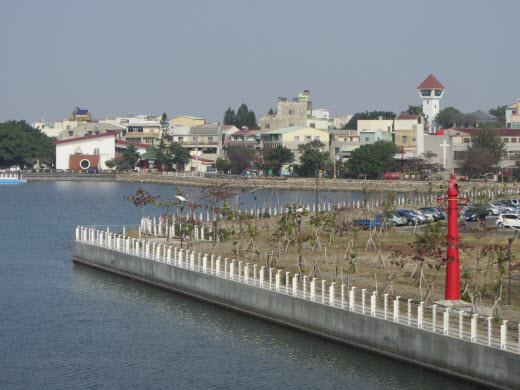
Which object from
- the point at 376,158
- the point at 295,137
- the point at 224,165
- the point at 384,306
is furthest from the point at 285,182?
the point at 384,306

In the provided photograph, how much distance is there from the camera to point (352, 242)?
161 feet

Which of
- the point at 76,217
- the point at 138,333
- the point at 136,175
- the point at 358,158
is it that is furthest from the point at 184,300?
the point at 136,175

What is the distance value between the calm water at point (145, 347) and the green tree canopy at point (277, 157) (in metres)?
95.3

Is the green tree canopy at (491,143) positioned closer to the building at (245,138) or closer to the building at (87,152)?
the building at (245,138)

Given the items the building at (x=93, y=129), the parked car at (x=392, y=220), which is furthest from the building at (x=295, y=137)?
the parked car at (x=392, y=220)

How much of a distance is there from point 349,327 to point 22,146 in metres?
148

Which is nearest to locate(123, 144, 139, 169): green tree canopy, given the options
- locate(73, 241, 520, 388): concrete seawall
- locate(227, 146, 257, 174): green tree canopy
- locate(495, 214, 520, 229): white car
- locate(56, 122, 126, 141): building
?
locate(56, 122, 126, 141): building

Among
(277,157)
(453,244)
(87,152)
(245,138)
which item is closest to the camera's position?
(453,244)

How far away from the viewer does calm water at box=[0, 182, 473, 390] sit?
98.9 ft

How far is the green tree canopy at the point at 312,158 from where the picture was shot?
140125 mm

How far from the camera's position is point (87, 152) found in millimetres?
167875

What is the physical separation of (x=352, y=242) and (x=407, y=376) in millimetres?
20309

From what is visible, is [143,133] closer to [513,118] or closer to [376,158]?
[376,158]

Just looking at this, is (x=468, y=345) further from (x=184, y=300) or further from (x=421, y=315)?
(x=184, y=300)
